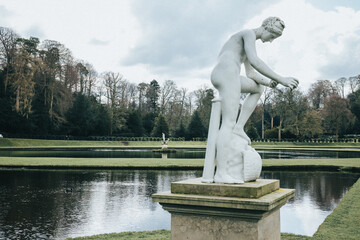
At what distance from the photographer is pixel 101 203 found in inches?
388

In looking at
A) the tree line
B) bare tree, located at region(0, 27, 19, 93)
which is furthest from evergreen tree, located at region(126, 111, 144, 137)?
bare tree, located at region(0, 27, 19, 93)

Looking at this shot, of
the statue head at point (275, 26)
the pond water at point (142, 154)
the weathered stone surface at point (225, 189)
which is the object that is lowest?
the pond water at point (142, 154)

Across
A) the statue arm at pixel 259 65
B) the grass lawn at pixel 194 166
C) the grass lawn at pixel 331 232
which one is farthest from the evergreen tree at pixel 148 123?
the statue arm at pixel 259 65

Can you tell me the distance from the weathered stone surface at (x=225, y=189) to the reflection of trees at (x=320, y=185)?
606 centimetres

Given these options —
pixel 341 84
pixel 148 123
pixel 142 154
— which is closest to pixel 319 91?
pixel 341 84

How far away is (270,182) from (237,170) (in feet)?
1.61

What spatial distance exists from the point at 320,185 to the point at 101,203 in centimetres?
828

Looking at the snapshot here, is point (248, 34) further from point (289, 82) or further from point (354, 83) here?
point (354, 83)

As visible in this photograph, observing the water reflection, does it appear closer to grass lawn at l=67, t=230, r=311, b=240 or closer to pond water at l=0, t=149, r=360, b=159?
grass lawn at l=67, t=230, r=311, b=240

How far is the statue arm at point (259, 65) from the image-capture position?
15.0 feet

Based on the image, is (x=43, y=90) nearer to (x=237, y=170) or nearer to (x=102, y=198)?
(x=102, y=198)

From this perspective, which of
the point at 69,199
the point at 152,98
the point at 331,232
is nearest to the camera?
the point at 331,232

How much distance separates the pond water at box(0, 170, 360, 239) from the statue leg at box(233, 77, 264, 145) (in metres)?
3.78

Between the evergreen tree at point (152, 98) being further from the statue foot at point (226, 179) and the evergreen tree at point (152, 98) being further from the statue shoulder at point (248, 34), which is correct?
the statue foot at point (226, 179)
